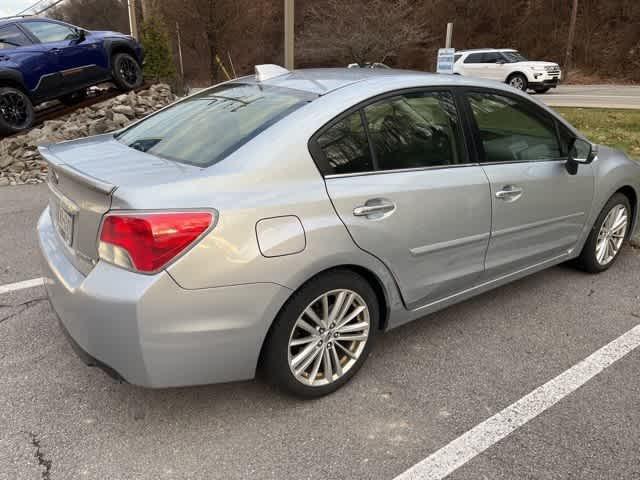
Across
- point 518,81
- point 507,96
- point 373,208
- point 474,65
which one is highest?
point 507,96

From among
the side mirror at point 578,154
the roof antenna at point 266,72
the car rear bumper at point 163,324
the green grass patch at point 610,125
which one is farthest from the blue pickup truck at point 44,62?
the green grass patch at point 610,125

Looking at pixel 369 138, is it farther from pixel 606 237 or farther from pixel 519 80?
pixel 519 80

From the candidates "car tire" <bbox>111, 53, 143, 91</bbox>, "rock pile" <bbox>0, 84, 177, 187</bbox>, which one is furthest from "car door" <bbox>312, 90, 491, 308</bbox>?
"car tire" <bbox>111, 53, 143, 91</bbox>

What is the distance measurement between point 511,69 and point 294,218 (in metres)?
21.4

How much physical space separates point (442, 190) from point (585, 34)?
38.1 meters

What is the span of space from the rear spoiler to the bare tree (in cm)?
3872

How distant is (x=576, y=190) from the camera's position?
381 centimetres

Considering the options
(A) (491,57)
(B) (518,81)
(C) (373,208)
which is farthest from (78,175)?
(A) (491,57)

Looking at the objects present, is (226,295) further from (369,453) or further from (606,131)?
(606,131)

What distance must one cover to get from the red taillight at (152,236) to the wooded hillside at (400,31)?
29.6m

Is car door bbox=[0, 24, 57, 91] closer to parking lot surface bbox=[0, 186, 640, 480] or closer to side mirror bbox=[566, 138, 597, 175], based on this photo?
parking lot surface bbox=[0, 186, 640, 480]

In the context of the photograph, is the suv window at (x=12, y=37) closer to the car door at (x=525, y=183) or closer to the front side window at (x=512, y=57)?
the car door at (x=525, y=183)

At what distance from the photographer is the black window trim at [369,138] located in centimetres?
261

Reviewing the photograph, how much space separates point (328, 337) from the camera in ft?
8.92
